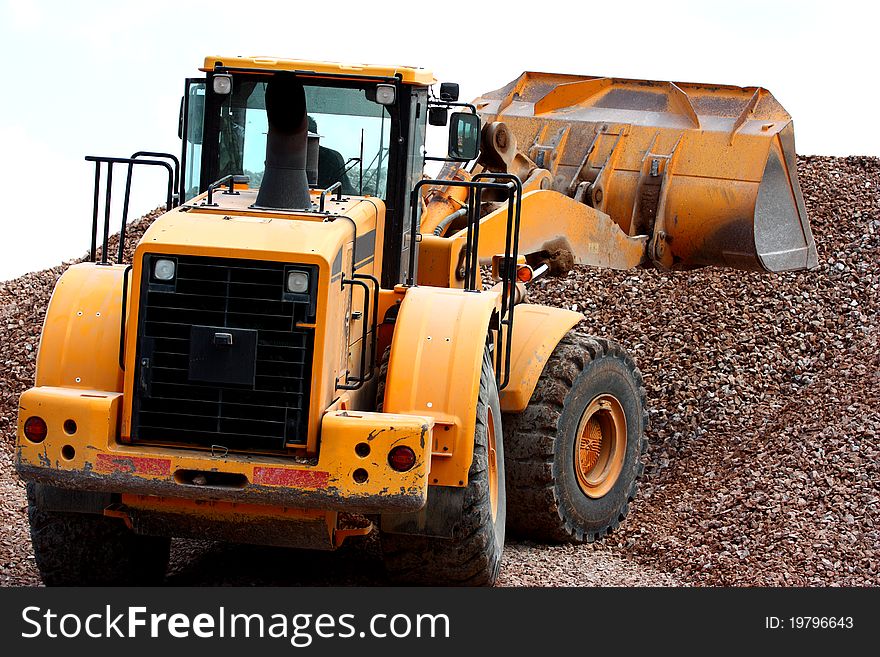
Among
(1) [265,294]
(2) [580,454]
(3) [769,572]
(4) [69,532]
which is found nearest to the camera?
(1) [265,294]

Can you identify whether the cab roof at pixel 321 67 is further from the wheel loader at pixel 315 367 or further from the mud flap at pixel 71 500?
the mud flap at pixel 71 500

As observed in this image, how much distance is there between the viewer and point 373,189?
825cm

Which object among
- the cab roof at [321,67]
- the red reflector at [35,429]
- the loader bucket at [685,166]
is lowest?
the red reflector at [35,429]

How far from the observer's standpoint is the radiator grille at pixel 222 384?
7.09 m

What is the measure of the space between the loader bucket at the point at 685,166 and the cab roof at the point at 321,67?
4.30m

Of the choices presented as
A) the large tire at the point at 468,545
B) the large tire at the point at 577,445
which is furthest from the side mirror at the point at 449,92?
the large tire at the point at 577,445

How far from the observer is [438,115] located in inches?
339

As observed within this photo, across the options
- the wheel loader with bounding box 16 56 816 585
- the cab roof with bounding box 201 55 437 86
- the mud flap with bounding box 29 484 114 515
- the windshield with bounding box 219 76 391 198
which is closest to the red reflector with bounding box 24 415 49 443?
the wheel loader with bounding box 16 56 816 585

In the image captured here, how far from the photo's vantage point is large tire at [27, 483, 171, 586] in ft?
26.1

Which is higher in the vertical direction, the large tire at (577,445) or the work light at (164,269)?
the work light at (164,269)

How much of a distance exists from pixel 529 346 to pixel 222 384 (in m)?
2.55

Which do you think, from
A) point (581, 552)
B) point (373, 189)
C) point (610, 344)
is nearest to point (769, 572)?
point (581, 552)

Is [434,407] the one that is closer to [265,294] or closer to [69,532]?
[265,294]

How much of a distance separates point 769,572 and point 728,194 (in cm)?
415
